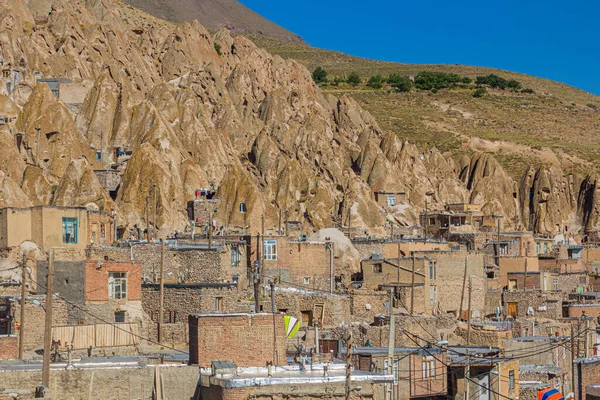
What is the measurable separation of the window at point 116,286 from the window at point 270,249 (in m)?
13.6

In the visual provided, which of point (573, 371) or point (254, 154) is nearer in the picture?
point (573, 371)

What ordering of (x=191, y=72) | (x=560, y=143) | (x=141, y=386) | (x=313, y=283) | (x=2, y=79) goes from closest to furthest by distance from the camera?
(x=141, y=386)
(x=313, y=283)
(x=2, y=79)
(x=191, y=72)
(x=560, y=143)

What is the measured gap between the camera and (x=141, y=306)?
44625mm

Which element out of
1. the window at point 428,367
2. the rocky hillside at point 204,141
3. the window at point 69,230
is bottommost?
the window at point 428,367

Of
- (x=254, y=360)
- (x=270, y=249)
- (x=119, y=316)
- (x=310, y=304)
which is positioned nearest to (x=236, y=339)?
(x=254, y=360)

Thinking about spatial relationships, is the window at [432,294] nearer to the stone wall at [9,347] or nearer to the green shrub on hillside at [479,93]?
the stone wall at [9,347]

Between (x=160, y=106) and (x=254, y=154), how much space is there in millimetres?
10921

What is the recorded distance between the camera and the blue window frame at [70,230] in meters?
51.8

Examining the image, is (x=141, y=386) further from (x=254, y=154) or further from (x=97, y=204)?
(x=254, y=154)

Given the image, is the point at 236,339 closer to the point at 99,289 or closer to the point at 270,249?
the point at 99,289

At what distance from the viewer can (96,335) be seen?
38594 millimetres

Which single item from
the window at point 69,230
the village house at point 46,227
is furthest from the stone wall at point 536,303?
the window at point 69,230

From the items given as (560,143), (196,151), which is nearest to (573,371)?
(196,151)

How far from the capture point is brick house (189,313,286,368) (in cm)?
3209
